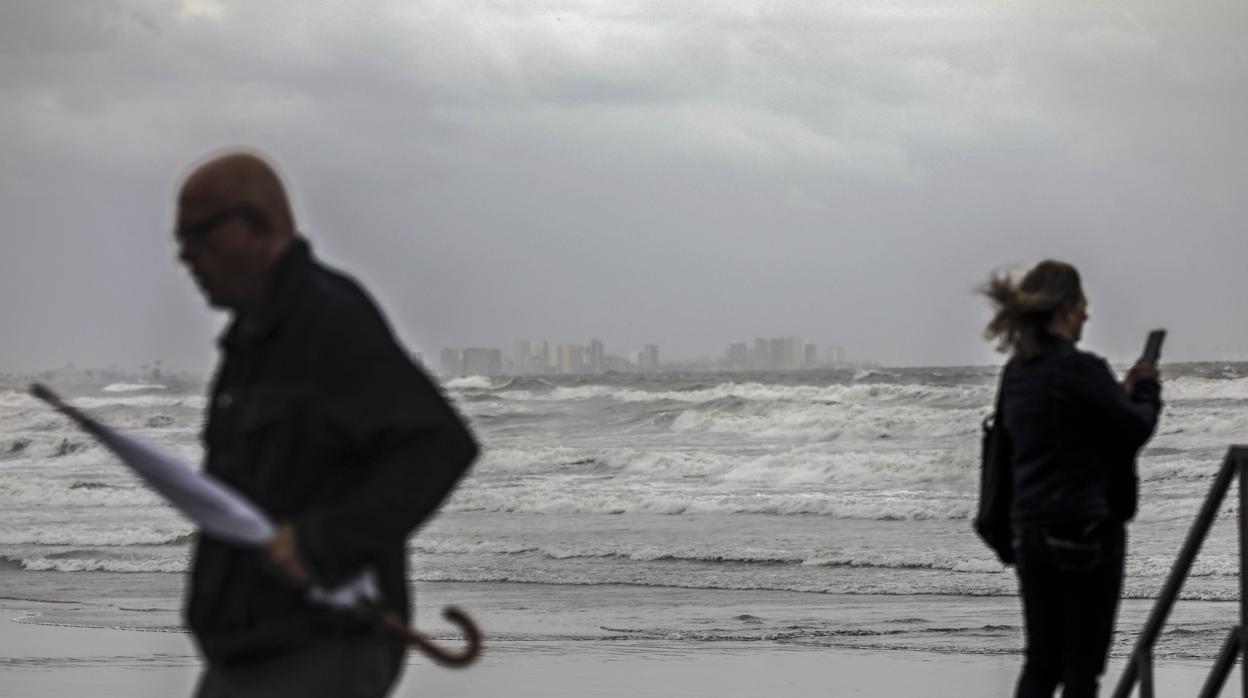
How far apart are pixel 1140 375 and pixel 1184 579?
60 cm

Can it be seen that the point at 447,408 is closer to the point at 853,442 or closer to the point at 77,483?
the point at 77,483

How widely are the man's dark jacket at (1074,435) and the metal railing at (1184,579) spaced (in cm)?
23

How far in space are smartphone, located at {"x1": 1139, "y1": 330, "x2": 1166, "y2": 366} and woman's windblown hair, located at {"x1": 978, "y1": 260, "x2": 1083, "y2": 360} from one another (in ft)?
0.93

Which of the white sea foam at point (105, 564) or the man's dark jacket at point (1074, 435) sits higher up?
the man's dark jacket at point (1074, 435)

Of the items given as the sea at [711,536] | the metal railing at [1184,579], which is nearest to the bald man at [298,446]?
the metal railing at [1184,579]

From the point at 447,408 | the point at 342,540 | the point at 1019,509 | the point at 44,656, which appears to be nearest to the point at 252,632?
the point at 342,540

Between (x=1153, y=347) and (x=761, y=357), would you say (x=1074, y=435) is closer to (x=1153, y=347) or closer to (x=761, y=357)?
(x=1153, y=347)

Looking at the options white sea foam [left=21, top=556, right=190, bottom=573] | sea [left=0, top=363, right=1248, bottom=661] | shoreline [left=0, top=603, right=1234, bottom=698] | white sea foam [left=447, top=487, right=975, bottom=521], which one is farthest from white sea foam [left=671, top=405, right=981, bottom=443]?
shoreline [left=0, top=603, right=1234, bottom=698]

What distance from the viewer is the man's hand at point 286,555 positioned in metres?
2.01

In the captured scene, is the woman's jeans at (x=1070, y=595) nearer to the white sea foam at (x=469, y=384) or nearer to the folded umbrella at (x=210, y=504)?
the folded umbrella at (x=210, y=504)

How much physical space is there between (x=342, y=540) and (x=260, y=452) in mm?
208

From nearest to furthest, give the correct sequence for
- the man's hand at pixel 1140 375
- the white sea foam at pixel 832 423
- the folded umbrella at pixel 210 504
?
1. the folded umbrella at pixel 210 504
2. the man's hand at pixel 1140 375
3. the white sea foam at pixel 832 423

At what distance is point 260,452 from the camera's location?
84.8 inches

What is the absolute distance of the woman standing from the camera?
4234mm
